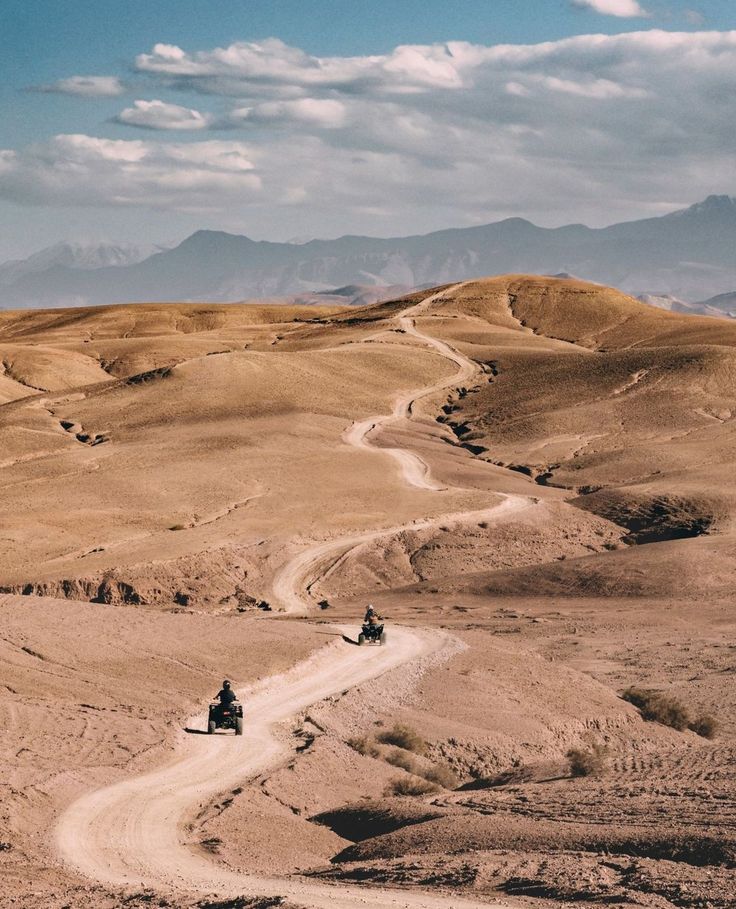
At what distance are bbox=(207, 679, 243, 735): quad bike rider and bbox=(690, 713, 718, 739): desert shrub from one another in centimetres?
1082

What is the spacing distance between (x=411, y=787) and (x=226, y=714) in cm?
419

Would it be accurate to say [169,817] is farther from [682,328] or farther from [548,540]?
[682,328]

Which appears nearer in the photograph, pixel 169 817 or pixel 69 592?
pixel 169 817

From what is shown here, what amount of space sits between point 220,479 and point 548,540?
49.6ft

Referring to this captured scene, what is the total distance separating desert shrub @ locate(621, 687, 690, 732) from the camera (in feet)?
97.1

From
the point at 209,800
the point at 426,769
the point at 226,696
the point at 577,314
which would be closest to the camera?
Result: the point at 209,800

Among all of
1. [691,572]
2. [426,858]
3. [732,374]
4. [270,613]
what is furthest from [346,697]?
[732,374]

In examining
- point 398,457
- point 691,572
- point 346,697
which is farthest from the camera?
point 398,457

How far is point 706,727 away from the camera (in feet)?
96.7

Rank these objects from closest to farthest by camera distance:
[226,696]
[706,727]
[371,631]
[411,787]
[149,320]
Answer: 1. [411,787]
2. [226,696]
3. [706,727]
4. [371,631]
5. [149,320]

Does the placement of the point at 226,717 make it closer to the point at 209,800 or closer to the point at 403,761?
the point at 403,761

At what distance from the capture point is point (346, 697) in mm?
28625

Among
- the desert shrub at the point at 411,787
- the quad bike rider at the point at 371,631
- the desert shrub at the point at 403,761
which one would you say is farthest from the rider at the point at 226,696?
the quad bike rider at the point at 371,631

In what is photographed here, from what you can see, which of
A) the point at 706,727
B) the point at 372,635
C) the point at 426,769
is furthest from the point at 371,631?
the point at 426,769
